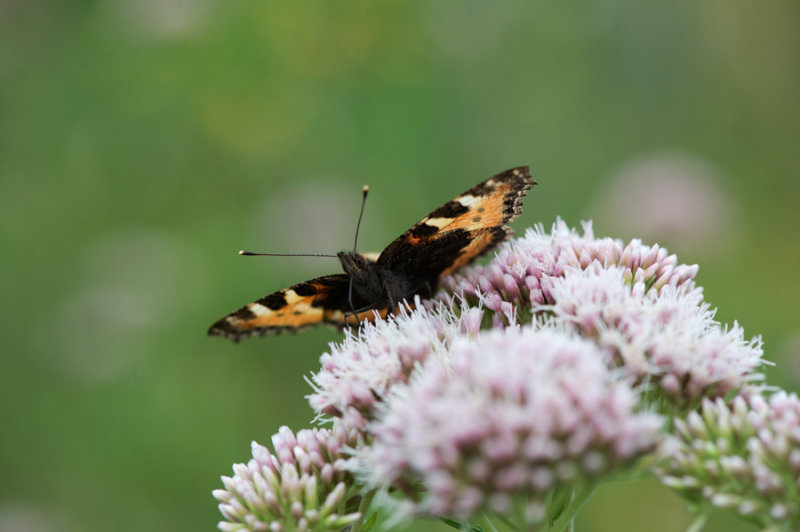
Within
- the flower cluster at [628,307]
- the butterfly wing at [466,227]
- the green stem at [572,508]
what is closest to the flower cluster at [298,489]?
the green stem at [572,508]

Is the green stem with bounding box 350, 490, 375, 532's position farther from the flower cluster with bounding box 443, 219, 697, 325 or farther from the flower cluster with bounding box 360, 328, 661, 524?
the flower cluster with bounding box 443, 219, 697, 325

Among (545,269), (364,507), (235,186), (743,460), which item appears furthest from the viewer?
(235,186)

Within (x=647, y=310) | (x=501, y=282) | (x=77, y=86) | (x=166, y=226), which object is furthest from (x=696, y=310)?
(x=77, y=86)

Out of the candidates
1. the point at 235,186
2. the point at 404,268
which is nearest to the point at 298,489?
the point at 404,268

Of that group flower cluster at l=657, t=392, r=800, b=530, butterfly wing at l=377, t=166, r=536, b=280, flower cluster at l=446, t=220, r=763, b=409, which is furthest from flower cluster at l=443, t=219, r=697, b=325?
flower cluster at l=657, t=392, r=800, b=530

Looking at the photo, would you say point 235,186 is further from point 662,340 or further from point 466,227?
point 662,340

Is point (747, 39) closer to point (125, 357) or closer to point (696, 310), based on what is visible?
point (696, 310)
